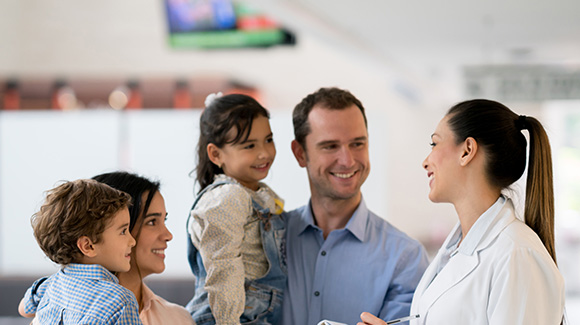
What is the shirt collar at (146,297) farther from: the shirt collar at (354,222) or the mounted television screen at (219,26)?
the mounted television screen at (219,26)

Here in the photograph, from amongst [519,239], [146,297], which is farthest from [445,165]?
[146,297]

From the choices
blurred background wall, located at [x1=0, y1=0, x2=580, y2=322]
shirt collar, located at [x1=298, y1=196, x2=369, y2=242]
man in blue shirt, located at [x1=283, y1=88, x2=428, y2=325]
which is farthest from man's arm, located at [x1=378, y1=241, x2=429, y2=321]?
blurred background wall, located at [x1=0, y1=0, x2=580, y2=322]

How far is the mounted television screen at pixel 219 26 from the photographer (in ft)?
19.9

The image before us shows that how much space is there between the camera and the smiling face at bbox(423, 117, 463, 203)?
1.83m

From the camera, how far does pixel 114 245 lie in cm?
171

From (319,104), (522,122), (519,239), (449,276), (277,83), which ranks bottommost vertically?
(449,276)

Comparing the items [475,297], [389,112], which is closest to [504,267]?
[475,297]

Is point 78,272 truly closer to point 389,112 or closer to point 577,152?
point 389,112

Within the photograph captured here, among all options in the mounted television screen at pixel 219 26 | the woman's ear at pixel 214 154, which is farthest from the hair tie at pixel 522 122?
the mounted television screen at pixel 219 26

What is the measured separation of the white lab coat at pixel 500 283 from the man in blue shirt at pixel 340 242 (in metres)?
0.36

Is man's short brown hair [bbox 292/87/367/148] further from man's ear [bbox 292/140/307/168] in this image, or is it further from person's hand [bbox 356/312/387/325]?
person's hand [bbox 356/312/387/325]

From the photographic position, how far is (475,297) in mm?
1692

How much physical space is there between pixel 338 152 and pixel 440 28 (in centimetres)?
445

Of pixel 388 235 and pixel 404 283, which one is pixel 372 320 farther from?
pixel 388 235
